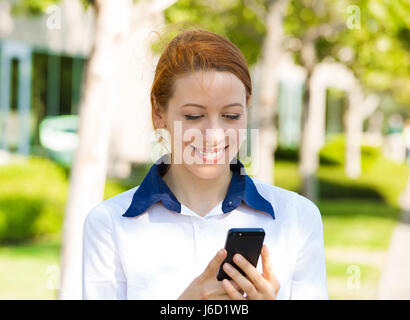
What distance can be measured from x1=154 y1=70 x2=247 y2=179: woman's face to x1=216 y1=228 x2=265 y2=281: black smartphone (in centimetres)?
33

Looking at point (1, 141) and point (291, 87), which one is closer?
point (1, 141)

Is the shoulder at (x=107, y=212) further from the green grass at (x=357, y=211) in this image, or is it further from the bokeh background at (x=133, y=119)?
the green grass at (x=357, y=211)

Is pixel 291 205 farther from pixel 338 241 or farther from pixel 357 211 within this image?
pixel 357 211

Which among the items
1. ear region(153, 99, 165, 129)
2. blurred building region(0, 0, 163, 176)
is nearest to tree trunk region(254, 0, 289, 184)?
blurred building region(0, 0, 163, 176)

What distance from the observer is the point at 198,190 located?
7.04 ft

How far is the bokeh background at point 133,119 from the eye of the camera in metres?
5.00

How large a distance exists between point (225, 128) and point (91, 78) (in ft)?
10.3

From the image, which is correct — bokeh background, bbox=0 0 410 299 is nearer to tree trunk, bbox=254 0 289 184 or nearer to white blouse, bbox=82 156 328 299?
tree trunk, bbox=254 0 289 184

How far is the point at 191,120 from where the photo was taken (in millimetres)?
2043

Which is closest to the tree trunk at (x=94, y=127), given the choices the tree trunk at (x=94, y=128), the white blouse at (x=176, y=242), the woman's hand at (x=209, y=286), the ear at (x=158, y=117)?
the tree trunk at (x=94, y=128)

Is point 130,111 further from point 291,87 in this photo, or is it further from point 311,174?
point 291,87

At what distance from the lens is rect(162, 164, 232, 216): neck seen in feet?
7.01
